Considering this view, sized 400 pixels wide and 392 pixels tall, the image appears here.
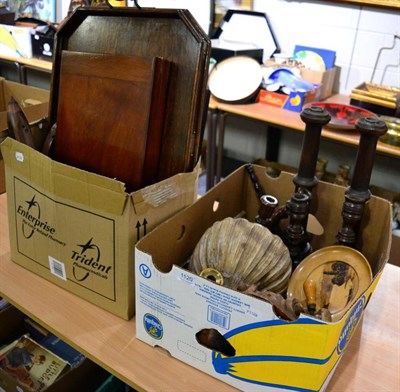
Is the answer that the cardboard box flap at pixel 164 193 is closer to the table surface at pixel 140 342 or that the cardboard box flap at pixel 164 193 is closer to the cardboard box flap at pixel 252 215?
the cardboard box flap at pixel 252 215

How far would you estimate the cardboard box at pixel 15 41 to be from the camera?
3.22 metres

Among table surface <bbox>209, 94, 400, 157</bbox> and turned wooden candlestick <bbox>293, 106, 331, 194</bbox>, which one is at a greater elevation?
turned wooden candlestick <bbox>293, 106, 331, 194</bbox>

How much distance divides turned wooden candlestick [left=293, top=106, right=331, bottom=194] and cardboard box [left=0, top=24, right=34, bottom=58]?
9.25 ft

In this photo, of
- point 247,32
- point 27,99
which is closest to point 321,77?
point 247,32

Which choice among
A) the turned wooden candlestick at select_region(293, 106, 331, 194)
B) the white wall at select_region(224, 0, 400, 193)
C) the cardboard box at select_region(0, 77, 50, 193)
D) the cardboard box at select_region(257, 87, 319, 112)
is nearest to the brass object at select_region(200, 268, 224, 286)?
the turned wooden candlestick at select_region(293, 106, 331, 194)

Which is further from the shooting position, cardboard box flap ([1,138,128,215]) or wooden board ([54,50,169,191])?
wooden board ([54,50,169,191])

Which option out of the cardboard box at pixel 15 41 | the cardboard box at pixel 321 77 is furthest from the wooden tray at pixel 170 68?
the cardboard box at pixel 15 41

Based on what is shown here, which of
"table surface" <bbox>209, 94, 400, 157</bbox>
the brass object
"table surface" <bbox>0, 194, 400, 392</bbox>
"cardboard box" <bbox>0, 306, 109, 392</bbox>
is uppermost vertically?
the brass object

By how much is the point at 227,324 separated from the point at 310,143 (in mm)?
446

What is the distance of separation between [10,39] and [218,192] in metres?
2.89

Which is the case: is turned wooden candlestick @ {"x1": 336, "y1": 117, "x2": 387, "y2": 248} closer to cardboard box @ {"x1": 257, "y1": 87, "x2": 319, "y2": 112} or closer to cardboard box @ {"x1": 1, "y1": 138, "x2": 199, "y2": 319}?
cardboard box @ {"x1": 1, "y1": 138, "x2": 199, "y2": 319}

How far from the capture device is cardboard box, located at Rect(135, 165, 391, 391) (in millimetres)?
676

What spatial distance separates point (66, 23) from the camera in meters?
1.11

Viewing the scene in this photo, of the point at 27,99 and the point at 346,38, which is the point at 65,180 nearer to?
the point at 27,99
